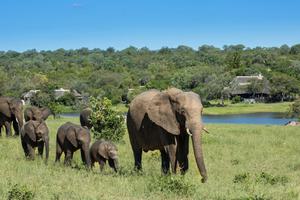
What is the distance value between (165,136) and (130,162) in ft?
19.2

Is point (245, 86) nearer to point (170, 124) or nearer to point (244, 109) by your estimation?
point (244, 109)

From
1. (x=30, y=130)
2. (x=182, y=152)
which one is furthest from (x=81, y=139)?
(x=182, y=152)

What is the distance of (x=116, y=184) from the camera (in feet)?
36.3

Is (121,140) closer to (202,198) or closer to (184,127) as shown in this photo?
(184,127)

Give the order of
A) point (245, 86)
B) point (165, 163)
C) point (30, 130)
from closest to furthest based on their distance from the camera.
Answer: point (165, 163), point (30, 130), point (245, 86)

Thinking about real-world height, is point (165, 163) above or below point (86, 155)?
above

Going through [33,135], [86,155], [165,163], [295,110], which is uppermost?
[33,135]

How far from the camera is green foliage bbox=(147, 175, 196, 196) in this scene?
10.0 m

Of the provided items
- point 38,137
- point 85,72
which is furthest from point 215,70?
point 38,137

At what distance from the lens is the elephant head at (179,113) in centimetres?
1150

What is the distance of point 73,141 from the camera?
16.4 m

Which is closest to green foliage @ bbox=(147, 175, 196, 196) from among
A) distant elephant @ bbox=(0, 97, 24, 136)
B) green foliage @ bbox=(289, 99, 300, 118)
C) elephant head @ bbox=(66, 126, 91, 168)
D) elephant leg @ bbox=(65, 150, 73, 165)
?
elephant head @ bbox=(66, 126, 91, 168)

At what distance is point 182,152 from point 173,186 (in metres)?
2.51

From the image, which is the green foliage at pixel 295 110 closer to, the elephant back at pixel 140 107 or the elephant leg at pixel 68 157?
the elephant leg at pixel 68 157
